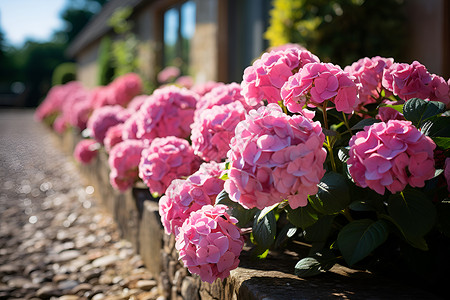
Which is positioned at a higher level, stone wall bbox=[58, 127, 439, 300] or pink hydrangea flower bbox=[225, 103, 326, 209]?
pink hydrangea flower bbox=[225, 103, 326, 209]

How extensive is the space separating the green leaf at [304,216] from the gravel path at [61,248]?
54.2 inches

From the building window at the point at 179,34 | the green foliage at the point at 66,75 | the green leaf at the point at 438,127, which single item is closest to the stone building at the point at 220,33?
the building window at the point at 179,34

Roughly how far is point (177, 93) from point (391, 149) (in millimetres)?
1702

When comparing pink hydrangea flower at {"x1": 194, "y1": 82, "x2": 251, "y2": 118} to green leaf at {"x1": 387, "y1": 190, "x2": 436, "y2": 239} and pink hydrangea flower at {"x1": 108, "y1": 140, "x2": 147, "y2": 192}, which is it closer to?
pink hydrangea flower at {"x1": 108, "y1": 140, "x2": 147, "y2": 192}

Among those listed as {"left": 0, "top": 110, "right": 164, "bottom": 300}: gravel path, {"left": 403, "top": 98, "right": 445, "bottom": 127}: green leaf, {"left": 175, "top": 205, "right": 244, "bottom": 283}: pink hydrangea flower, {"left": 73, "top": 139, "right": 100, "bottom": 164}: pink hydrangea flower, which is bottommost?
{"left": 0, "top": 110, "right": 164, "bottom": 300}: gravel path

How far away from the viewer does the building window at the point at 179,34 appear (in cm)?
864

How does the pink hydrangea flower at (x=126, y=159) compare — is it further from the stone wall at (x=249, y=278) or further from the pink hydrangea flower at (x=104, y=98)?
the pink hydrangea flower at (x=104, y=98)

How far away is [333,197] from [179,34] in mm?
8196

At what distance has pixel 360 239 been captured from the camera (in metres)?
1.38

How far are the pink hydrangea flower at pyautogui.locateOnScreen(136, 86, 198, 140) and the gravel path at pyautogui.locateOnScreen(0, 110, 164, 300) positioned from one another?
0.90 m

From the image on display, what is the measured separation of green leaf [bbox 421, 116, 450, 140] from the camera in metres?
1.46

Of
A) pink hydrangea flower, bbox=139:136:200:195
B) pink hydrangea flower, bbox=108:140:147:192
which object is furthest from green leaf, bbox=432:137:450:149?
pink hydrangea flower, bbox=108:140:147:192

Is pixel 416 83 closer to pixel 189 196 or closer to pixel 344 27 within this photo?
pixel 189 196

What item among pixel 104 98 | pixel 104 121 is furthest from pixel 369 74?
pixel 104 98
